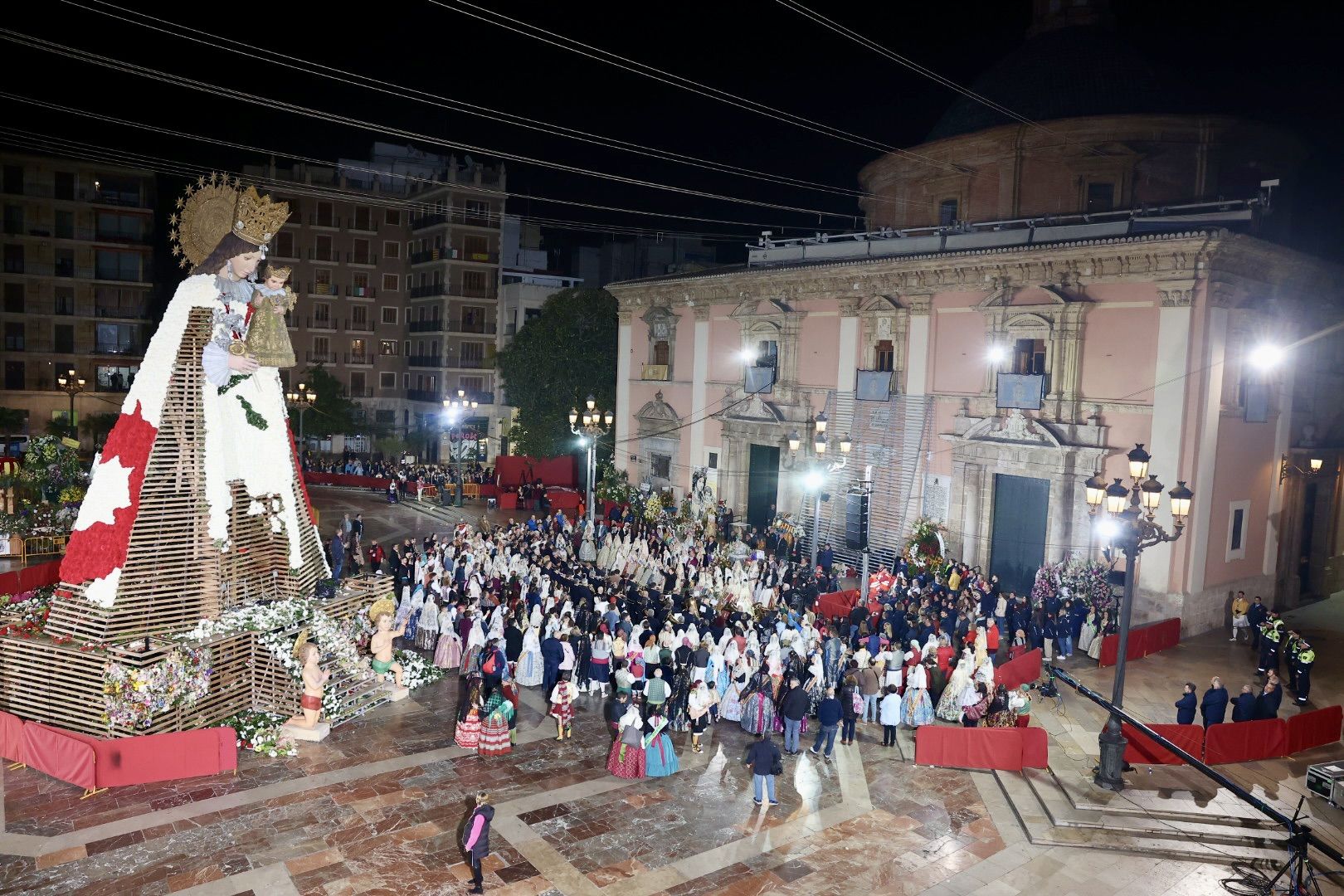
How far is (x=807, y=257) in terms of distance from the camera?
31078 millimetres

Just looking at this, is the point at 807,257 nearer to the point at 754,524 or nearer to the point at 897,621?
the point at 754,524

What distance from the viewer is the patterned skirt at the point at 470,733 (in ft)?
43.7

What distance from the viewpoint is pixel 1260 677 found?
1823cm

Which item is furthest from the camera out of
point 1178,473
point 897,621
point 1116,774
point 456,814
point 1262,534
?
point 1262,534

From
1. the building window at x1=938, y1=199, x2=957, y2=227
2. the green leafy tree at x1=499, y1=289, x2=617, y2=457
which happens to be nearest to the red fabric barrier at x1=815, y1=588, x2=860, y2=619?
the building window at x1=938, y1=199, x2=957, y2=227

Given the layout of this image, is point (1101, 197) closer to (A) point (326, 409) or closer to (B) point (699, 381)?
(B) point (699, 381)

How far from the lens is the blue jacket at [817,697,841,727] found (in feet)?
43.8

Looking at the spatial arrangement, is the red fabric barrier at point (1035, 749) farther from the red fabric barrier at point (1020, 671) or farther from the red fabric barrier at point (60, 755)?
the red fabric barrier at point (60, 755)

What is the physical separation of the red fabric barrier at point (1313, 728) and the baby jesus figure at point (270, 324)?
16295 mm

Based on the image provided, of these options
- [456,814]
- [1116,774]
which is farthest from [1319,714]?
[456,814]

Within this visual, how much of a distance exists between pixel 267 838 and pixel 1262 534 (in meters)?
23.6

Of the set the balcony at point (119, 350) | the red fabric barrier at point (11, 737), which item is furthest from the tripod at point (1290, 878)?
the balcony at point (119, 350)

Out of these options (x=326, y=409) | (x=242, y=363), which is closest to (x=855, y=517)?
(x=242, y=363)

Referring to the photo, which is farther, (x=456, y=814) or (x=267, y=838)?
(x=456, y=814)
